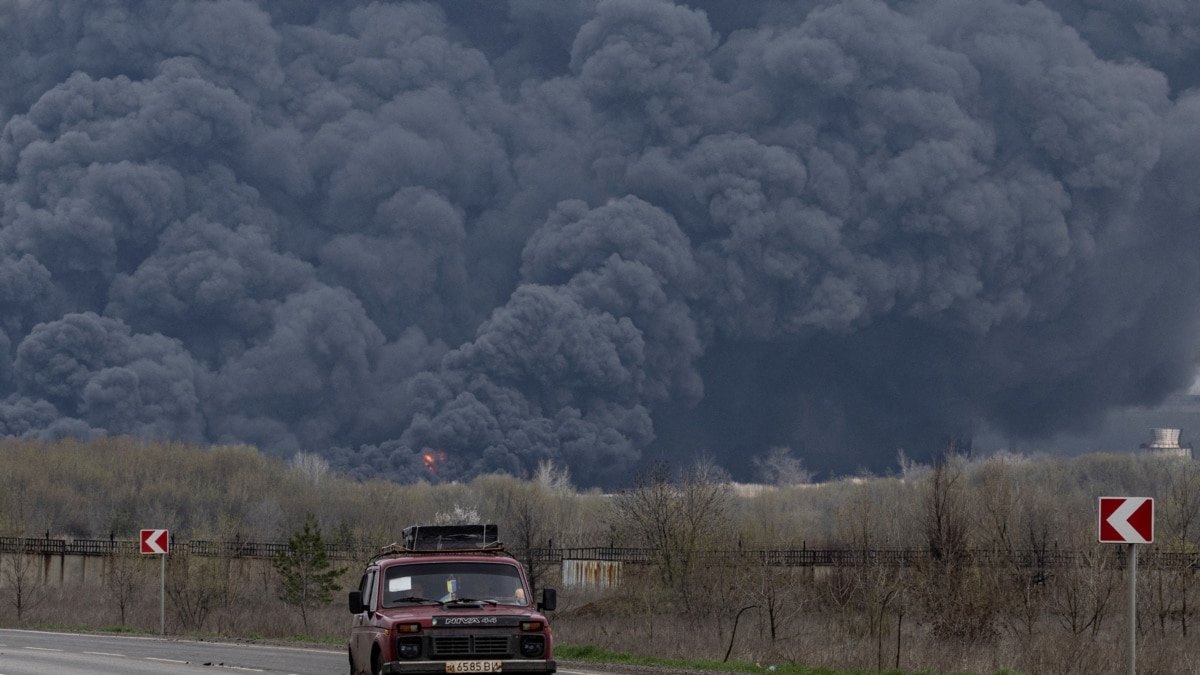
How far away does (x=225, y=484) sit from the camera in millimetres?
107938

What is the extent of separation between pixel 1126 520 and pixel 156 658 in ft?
60.5

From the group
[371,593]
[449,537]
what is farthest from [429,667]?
[449,537]

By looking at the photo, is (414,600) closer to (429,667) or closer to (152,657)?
(429,667)

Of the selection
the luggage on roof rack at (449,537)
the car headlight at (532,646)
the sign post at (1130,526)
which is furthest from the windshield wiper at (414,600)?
the sign post at (1130,526)

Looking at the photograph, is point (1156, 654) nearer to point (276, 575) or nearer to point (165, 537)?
point (165, 537)

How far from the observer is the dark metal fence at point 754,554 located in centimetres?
4291

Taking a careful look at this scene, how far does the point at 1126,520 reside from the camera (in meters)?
19.6

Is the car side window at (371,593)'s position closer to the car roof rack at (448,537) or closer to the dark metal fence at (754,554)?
the car roof rack at (448,537)

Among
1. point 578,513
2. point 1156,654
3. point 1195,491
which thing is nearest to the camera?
point 1156,654

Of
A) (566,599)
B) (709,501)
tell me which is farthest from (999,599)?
(566,599)

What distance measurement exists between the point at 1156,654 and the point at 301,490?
285ft

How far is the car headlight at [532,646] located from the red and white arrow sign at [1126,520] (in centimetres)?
751

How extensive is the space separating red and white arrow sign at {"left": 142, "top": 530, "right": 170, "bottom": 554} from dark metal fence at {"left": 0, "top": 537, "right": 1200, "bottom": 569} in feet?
63.0

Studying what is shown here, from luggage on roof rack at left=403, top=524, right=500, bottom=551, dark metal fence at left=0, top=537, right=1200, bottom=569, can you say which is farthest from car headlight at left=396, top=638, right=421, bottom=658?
dark metal fence at left=0, top=537, right=1200, bottom=569
